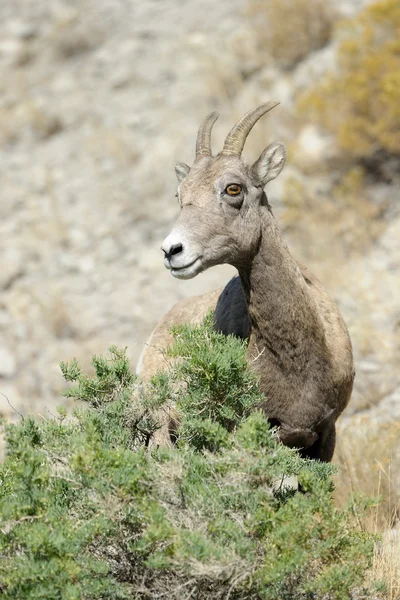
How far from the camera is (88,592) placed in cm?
386

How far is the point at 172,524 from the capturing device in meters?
4.10

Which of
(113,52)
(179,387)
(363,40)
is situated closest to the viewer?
(179,387)

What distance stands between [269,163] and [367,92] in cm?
770

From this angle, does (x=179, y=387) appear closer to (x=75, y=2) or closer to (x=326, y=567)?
(x=326, y=567)

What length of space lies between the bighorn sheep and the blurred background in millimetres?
3841

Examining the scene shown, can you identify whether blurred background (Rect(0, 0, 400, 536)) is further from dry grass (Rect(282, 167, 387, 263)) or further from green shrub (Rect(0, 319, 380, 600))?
green shrub (Rect(0, 319, 380, 600))

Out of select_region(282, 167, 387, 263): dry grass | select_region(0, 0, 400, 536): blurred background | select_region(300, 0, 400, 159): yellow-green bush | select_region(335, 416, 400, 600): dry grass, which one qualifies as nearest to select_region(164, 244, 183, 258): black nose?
select_region(335, 416, 400, 600): dry grass

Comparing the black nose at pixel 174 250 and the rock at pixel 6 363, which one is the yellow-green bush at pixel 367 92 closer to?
the rock at pixel 6 363

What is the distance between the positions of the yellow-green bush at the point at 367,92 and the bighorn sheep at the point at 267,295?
24.1ft

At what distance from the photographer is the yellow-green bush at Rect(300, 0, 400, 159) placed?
1262 centimetres

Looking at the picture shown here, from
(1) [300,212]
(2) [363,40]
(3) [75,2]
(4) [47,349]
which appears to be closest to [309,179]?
(1) [300,212]

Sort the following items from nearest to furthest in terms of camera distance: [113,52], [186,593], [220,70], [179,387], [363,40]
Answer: [186,593]
[179,387]
[363,40]
[220,70]
[113,52]

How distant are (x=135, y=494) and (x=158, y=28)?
13842 millimetres

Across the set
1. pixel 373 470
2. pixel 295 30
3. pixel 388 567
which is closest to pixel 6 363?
pixel 373 470
